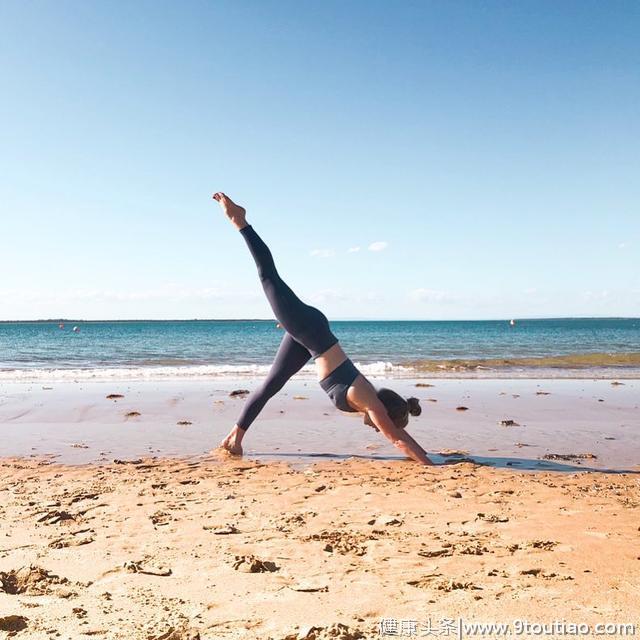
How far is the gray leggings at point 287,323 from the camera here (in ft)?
23.1

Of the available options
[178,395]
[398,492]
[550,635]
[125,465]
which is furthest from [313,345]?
[178,395]

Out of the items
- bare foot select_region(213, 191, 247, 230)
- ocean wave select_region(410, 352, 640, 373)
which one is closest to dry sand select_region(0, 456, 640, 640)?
bare foot select_region(213, 191, 247, 230)

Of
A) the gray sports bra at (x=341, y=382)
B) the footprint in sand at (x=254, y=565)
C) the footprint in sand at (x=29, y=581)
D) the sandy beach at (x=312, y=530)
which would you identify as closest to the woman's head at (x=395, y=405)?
the gray sports bra at (x=341, y=382)

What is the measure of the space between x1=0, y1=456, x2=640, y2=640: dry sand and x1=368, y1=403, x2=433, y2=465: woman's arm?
524mm

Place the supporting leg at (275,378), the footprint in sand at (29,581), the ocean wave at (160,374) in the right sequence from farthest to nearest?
1. the ocean wave at (160,374)
2. the supporting leg at (275,378)
3. the footprint in sand at (29,581)

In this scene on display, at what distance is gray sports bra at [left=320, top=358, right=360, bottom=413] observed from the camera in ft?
22.7

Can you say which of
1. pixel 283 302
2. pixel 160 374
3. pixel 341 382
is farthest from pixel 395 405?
pixel 160 374

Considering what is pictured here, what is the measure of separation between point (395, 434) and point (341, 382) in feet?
2.89

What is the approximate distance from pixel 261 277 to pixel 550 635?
17.2ft

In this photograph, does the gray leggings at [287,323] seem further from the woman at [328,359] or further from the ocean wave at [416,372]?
the ocean wave at [416,372]

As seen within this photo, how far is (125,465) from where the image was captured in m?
6.98

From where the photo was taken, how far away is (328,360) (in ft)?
23.0

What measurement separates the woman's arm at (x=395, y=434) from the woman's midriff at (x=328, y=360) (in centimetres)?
66

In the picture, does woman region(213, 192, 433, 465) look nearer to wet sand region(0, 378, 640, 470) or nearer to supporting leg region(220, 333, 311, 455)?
supporting leg region(220, 333, 311, 455)
